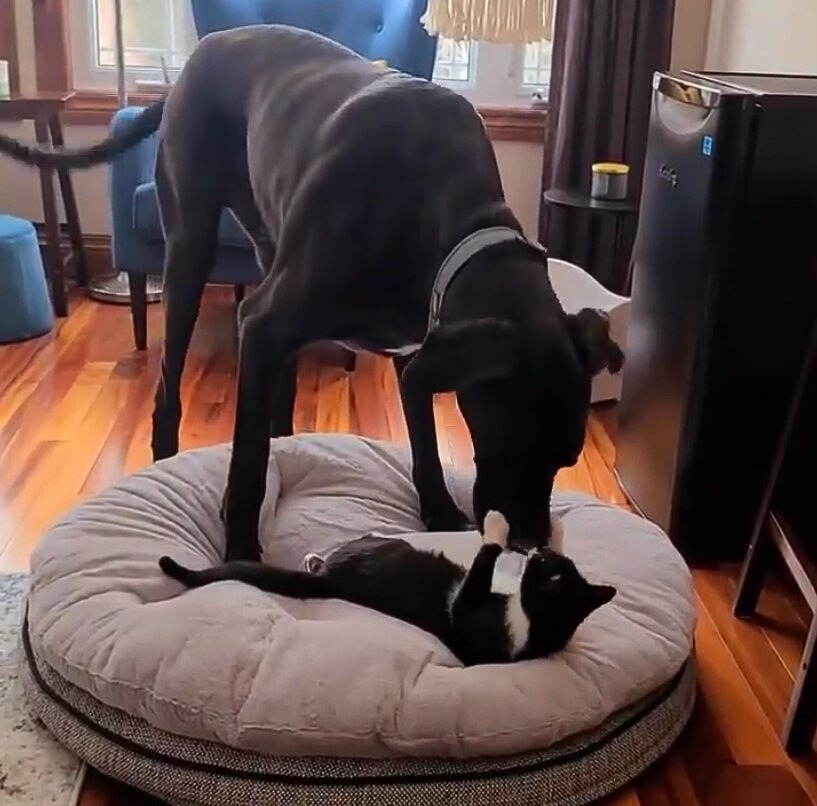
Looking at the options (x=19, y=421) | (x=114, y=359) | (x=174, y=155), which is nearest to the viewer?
(x=174, y=155)

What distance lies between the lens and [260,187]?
7.12ft

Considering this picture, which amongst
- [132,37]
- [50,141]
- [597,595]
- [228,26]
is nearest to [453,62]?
[228,26]

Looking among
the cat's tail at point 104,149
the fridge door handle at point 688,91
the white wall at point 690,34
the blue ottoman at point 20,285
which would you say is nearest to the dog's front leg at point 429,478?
the fridge door handle at point 688,91

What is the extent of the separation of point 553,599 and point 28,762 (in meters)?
0.75

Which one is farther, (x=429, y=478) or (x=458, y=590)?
(x=429, y=478)

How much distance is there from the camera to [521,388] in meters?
1.55

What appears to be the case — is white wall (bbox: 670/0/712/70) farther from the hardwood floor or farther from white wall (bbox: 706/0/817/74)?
the hardwood floor

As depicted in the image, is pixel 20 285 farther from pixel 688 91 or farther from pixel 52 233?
pixel 688 91

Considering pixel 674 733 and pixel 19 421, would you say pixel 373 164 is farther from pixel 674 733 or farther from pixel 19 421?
pixel 19 421

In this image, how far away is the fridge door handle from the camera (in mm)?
2076

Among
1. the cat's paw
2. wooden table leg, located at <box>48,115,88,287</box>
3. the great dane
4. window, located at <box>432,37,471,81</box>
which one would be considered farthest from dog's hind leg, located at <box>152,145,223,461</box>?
window, located at <box>432,37,471,81</box>

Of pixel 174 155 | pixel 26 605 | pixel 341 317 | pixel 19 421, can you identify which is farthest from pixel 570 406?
pixel 19 421

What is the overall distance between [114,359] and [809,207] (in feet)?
7.00

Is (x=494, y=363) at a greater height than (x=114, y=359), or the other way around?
(x=494, y=363)
